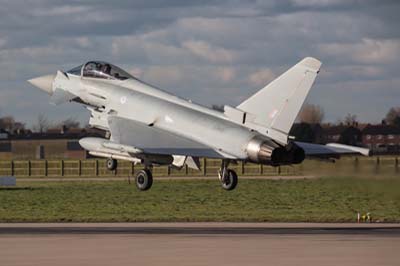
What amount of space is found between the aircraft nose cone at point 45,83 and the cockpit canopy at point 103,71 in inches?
69.7

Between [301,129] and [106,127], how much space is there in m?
26.6

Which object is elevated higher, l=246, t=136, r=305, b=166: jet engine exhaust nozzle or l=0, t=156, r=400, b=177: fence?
l=0, t=156, r=400, b=177: fence

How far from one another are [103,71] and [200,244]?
1701cm

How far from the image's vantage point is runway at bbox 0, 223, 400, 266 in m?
30.9

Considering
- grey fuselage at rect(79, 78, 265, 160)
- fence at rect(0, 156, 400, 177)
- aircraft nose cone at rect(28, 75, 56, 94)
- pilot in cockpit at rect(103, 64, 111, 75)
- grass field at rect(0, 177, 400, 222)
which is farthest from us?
fence at rect(0, 156, 400, 177)

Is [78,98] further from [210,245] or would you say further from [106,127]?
[210,245]

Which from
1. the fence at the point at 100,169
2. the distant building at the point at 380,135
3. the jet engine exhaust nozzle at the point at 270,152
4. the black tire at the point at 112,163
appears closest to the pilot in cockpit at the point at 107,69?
the black tire at the point at 112,163

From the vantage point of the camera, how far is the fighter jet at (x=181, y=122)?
4369 centimetres

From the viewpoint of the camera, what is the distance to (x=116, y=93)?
49.2 meters

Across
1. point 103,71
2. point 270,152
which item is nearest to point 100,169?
point 103,71

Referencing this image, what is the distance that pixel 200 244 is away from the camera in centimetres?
3516

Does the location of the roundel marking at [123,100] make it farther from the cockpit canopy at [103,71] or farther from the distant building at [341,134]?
the distant building at [341,134]

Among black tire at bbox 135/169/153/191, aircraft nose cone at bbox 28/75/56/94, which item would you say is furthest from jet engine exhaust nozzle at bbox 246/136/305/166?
aircraft nose cone at bbox 28/75/56/94

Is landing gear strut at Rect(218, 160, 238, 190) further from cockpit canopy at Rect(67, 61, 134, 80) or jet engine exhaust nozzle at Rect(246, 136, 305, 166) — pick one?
cockpit canopy at Rect(67, 61, 134, 80)
